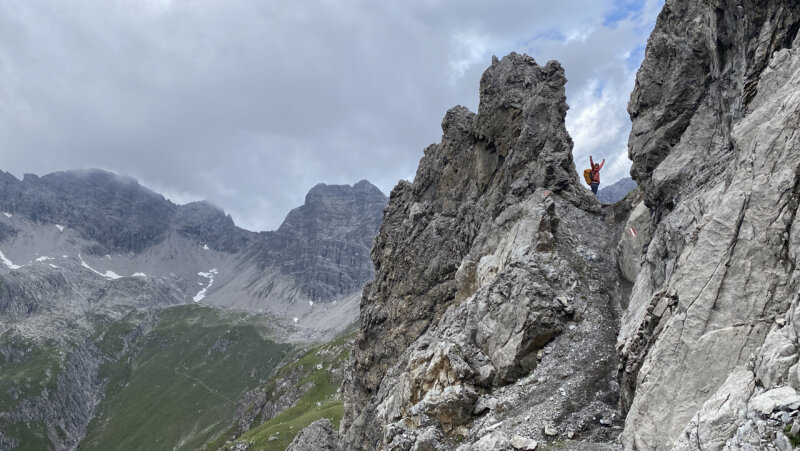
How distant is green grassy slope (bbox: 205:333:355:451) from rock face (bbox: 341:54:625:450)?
57618mm

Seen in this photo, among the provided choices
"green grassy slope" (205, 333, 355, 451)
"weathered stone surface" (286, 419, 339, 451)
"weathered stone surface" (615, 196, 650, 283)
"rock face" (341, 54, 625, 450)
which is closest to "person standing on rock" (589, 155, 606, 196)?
"rock face" (341, 54, 625, 450)

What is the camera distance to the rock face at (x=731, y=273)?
15.8m

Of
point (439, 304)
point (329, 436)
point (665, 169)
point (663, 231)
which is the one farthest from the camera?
point (329, 436)

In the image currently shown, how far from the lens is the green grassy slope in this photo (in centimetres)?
12375

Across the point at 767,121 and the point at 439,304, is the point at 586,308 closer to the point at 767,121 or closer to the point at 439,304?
the point at 767,121

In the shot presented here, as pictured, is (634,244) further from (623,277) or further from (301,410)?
(301,410)

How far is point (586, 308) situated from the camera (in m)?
37.0

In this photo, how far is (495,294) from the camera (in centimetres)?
4022

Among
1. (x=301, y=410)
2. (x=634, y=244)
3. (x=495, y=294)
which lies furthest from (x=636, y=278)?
(x=301, y=410)

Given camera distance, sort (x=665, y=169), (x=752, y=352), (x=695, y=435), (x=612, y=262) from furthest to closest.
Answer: (x=612, y=262) < (x=665, y=169) < (x=752, y=352) < (x=695, y=435)

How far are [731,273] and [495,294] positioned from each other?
21.4m

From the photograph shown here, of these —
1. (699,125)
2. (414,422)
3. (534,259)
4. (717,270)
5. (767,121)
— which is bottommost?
(414,422)

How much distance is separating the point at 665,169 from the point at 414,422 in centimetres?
2634

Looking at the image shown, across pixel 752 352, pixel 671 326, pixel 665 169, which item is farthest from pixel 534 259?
pixel 752 352
